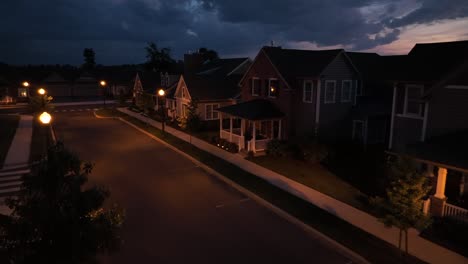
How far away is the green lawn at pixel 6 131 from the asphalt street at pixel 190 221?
738 cm

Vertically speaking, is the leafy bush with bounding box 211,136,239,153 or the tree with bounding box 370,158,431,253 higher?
the tree with bounding box 370,158,431,253

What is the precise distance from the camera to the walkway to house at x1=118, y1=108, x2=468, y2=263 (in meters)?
11.5

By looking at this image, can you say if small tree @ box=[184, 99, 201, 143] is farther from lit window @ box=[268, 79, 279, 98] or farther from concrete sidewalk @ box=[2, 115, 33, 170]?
concrete sidewalk @ box=[2, 115, 33, 170]

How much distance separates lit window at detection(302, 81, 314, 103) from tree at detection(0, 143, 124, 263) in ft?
65.3

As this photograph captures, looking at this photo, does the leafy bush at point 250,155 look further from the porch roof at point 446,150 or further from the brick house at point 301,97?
the porch roof at point 446,150

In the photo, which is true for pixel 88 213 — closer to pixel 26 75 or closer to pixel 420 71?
pixel 420 71

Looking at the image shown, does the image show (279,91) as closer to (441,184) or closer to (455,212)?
(441,184)

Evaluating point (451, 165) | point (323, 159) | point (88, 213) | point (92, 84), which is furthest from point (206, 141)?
point (92, 84)

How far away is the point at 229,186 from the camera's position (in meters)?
18.6

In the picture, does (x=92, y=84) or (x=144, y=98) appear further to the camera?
(x=92, y=84)

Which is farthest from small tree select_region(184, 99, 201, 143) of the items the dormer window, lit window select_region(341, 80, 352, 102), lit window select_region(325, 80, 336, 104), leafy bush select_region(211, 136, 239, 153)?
the dormer window

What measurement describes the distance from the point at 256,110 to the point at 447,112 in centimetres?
1370

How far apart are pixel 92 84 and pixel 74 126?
4326cm

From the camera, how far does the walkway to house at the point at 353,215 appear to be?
452 inches
